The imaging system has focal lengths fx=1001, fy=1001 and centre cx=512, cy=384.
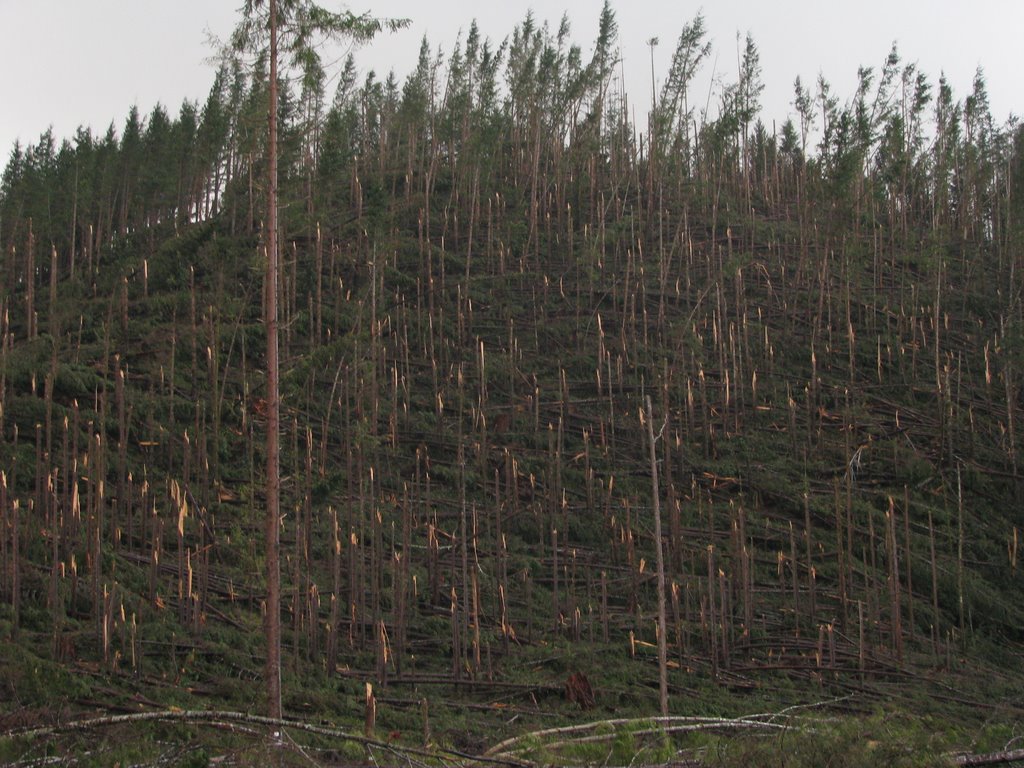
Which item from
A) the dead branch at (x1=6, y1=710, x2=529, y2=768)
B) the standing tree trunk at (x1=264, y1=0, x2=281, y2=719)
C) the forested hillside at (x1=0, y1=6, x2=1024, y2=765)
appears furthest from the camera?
the forested hillside at (x1=0, y1=6, x2=1024, y2=765)

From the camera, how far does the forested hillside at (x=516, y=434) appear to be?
11.2m

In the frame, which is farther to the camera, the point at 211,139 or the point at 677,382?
the point at 211,139

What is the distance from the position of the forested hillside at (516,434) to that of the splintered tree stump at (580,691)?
4 centimetres

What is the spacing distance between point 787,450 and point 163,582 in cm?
1311

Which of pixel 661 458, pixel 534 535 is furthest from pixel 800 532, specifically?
pixel 534 535

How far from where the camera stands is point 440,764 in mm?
7508

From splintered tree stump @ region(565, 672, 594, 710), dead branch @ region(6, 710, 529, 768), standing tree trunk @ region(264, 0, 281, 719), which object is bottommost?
splintered tree stump @ region(565, 672, 594, 710)

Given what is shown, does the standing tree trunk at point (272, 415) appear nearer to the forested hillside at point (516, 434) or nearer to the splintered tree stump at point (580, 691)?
the forested hillside at point (516, 434)

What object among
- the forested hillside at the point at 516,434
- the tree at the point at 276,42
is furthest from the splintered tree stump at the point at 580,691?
the tree at the point at 276,42

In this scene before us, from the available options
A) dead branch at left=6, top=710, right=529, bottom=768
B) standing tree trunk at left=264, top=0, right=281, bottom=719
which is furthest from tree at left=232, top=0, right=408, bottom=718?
dead branch at left=6, top=710, right=529, bottom=768

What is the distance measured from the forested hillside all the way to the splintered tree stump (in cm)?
4

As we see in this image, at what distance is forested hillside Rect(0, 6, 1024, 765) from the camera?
36.8 feet

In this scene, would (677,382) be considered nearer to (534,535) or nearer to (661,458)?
(661,458)

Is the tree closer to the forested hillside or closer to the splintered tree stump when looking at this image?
the forested hillside
